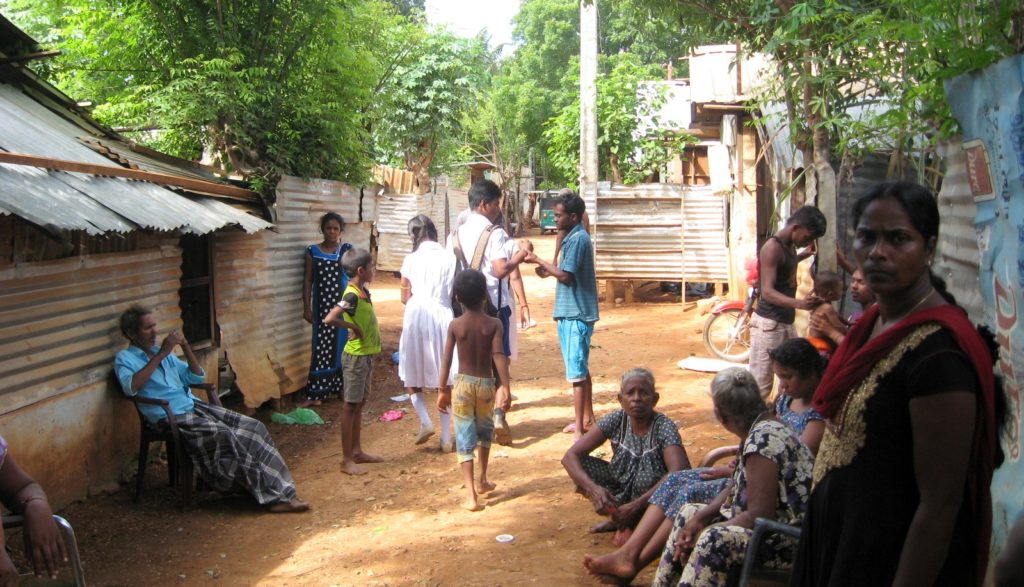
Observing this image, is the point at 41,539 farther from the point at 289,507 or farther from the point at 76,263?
the point at 76,263

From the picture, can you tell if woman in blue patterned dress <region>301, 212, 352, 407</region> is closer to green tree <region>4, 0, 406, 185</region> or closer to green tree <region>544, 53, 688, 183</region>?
green tree <region>4, 0, 406, 185</region>

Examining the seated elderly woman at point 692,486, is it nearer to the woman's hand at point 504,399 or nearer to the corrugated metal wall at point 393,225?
the woman's hand at point 504,399

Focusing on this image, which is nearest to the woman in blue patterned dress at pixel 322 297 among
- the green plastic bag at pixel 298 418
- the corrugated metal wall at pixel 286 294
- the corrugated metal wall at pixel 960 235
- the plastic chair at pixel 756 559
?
the corrugated metal wall at pixel 286 294

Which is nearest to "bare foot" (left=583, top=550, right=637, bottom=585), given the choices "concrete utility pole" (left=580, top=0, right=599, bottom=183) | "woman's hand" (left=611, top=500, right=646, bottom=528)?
"woman's hand" (left=611, top=500, right=646, bottom=528)

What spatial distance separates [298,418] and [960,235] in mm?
5954

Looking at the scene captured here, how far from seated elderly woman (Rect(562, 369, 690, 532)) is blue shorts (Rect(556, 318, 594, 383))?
163cm

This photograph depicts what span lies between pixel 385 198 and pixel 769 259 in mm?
15769

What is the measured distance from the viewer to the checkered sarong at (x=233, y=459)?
5.59m

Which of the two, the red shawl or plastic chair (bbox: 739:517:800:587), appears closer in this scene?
the red shawl

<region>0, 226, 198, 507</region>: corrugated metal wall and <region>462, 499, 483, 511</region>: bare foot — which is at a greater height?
<region>0, 226, 198, 507</region>: corrugated metal wall

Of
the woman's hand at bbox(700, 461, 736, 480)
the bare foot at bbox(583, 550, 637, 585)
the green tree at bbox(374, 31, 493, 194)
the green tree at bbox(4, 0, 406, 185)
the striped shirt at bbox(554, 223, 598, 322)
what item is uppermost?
the green tree at bbox(374, 31, 493, 194)

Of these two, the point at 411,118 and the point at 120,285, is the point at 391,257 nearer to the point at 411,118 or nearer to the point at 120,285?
the point at 411,118

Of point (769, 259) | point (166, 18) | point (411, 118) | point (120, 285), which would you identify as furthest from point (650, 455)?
point (411, 118)

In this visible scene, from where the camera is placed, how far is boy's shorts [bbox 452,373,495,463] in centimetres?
547
